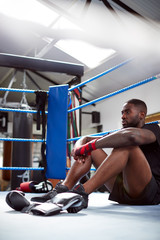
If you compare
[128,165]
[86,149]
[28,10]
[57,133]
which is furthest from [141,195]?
[28,10]

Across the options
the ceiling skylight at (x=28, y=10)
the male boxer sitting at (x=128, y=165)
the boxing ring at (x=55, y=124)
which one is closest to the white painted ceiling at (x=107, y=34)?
the ceiling skylight at (x=28, y=10)

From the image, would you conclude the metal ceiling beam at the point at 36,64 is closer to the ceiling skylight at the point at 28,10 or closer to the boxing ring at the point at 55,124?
the boxing ring at the point at 55,124

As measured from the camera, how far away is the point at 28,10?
4.88 m

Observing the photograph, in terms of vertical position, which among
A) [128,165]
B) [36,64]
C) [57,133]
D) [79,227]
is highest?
[36,64]

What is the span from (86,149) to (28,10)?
421 cm

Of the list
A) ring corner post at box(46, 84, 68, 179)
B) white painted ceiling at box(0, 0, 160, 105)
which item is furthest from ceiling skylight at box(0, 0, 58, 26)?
ring corner post at box(46, 84, 68, 179)

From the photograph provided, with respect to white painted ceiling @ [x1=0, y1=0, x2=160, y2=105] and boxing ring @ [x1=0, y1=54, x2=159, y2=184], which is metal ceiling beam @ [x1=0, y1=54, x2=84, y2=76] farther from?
white painted ceiling @ [x1=0, y1=0, x2=160, y2=105]

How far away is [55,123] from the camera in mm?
2170

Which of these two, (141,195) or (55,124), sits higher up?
(55,124)

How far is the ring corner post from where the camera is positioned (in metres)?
2.07

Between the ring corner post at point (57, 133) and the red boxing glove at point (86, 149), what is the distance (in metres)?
0.77

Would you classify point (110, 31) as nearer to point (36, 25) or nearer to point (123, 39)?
point (123, 39)

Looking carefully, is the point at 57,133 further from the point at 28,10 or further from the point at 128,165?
the point at 28,10

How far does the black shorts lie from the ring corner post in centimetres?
78
